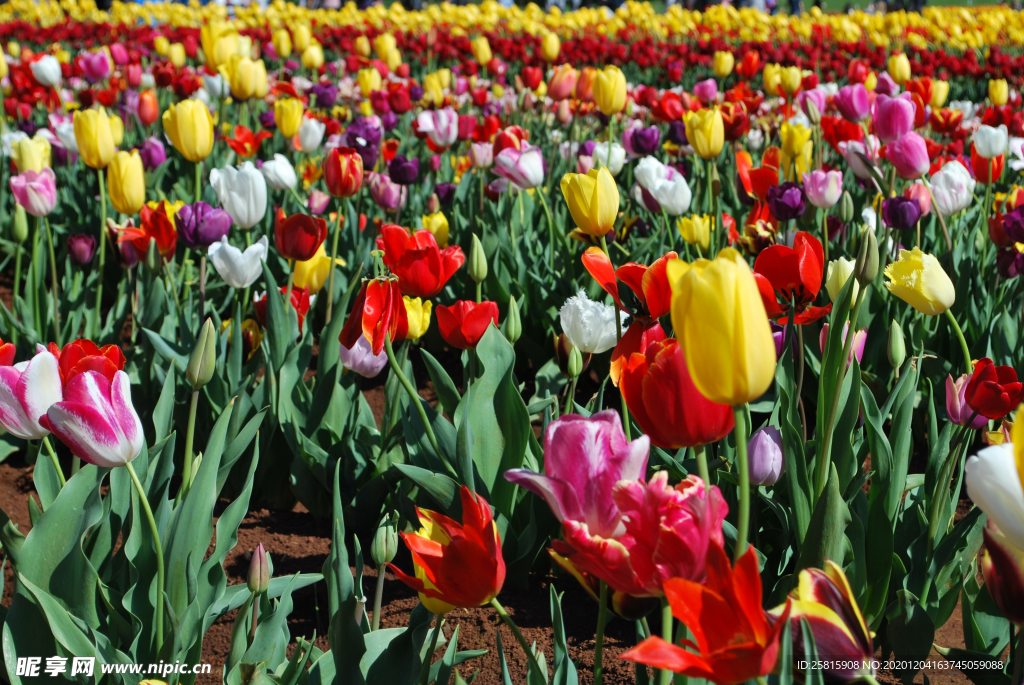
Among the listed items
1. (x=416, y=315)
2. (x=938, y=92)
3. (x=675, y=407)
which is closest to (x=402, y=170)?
(x=416, y=315)

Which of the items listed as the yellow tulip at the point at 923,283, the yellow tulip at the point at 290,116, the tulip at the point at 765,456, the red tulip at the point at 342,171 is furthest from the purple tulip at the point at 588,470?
the yellow tulip at the point at 290,116

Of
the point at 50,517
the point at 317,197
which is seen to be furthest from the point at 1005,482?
the point at 317,197

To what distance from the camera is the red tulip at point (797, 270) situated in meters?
1.22

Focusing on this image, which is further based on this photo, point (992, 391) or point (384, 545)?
point (992, 391)

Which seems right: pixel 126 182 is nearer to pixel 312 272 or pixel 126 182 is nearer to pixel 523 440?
pixel 312 272

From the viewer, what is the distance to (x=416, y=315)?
1.61 metres

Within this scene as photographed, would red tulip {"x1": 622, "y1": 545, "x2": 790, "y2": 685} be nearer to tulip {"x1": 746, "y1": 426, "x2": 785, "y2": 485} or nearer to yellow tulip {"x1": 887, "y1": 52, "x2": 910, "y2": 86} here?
tulip {"x1": 746, "y1": 426, "x2": 785, "y2": 485}

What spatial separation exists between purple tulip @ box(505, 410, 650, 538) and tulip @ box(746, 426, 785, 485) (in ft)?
1.97

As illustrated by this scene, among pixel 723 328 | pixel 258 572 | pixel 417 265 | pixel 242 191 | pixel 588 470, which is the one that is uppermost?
pixel 723 328

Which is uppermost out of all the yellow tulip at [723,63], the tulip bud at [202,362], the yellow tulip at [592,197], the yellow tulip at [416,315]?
the yellow tulip at [592,197]

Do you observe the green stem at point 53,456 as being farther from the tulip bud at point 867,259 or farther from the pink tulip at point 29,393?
the tulip bud at point 867,259

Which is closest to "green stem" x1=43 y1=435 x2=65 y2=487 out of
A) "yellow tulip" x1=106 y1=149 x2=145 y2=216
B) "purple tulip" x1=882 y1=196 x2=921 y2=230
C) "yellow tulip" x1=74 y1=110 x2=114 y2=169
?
"yellow tulip" x1=106 y1=149 x2=145 y2=216

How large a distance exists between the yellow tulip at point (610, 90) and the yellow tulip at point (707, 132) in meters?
0.37

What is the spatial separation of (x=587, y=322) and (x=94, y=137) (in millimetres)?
1756
